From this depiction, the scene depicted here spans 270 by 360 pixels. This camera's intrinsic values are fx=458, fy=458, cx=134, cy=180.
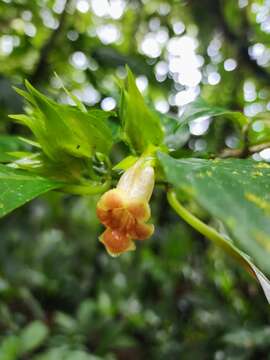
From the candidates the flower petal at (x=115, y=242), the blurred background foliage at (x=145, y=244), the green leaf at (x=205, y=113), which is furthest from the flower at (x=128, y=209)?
the blurred background foliage at (x=145, y=244)

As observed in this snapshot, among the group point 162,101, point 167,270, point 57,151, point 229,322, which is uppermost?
point 57,151

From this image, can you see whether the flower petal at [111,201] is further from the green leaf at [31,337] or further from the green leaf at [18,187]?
the green leaf at [31,337]

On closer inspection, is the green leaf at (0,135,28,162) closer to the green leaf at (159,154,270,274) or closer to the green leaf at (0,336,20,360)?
the green leaf at (159,154,270,274)

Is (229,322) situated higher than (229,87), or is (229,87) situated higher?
(229,87)

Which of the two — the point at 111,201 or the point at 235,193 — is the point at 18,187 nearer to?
the point at 111,201

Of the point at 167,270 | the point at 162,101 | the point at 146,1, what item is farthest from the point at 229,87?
the point at 167,270

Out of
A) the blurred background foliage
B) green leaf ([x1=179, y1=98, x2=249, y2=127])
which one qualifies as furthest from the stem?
the blurred background foliage

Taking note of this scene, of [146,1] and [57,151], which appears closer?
[57,151]

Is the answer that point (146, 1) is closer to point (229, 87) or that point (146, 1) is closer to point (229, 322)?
point (229, 87)
